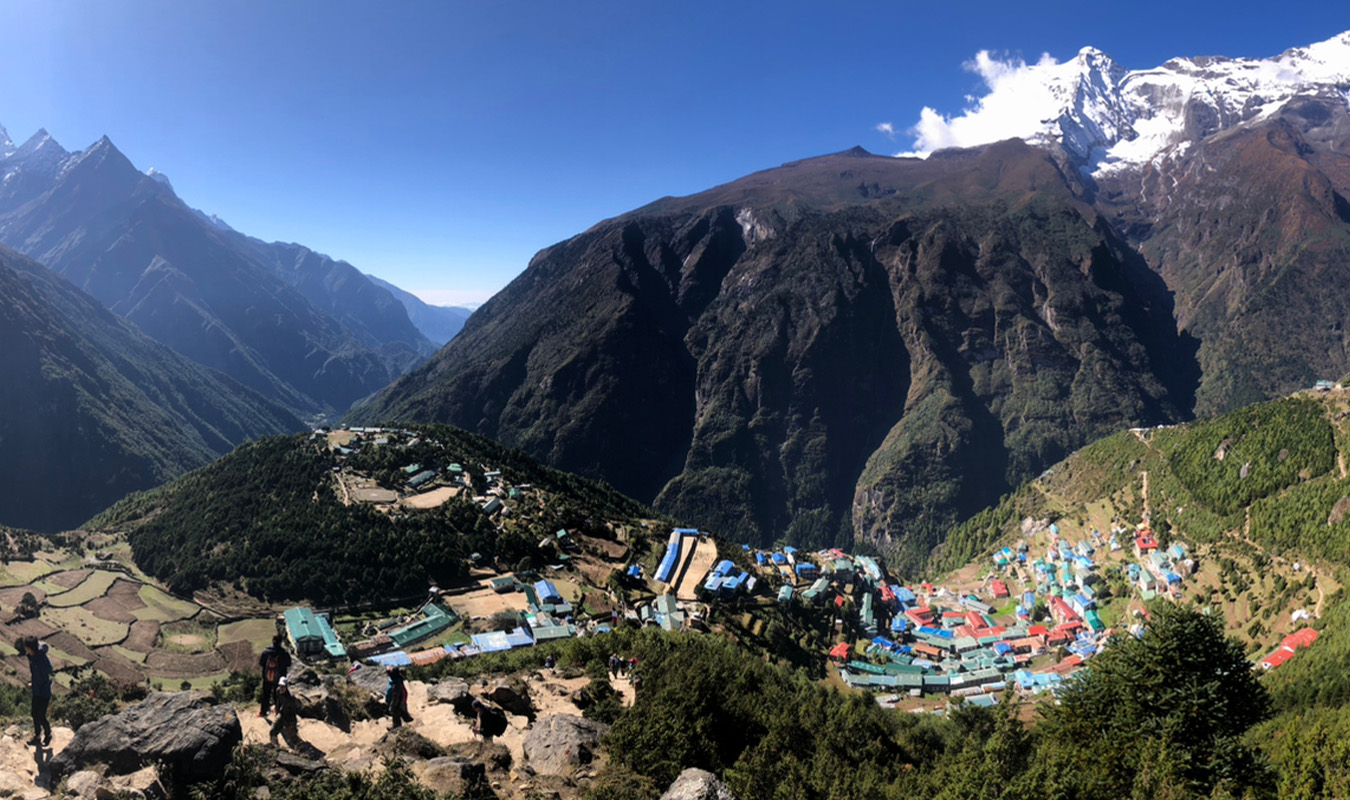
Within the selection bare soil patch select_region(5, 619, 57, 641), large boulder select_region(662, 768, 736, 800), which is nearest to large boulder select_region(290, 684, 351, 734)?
large boulder select_region(662, 768, 736, 800)

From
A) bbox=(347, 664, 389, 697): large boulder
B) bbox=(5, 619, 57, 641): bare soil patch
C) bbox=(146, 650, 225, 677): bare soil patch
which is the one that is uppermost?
bbox=(347, 664, 389, 697): large boulder

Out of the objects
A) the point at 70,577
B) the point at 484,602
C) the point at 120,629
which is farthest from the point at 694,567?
the point at 70,577

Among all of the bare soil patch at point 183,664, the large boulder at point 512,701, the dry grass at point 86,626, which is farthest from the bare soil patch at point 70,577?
the large boulder at point 512,701

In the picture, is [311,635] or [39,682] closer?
[39,682]

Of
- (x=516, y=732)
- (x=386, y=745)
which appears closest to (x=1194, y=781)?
(x=516, y=732)

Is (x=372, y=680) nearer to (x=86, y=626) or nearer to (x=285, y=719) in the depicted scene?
(x=285, y=719)

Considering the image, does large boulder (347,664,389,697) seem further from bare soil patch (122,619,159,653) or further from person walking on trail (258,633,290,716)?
bare soil patch (122,619,159,653)
